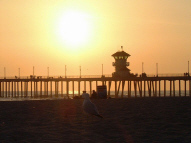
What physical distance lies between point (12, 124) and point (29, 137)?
6.18 metres

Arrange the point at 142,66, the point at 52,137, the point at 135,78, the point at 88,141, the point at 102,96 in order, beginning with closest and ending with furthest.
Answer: the point at 88,141 → the point at 52,137 → the point at 102,96 → the point at 135,78 → the point at 142,66

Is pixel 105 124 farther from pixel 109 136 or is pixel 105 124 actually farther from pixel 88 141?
pixel 88 141

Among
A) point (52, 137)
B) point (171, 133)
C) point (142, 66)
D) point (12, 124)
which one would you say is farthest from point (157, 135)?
point (142, 66)

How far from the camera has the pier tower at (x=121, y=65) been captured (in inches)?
4107

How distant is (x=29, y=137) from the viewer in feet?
62.9

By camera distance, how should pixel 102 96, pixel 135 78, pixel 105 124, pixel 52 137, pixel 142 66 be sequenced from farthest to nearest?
pixel 142 66, pixel 135 78, pixel 102 96, pixel 105 124, pixel 52 137

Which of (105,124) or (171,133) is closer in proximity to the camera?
(171,133)

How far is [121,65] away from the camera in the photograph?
105m

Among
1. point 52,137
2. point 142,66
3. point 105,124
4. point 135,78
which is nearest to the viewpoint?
point 52,137

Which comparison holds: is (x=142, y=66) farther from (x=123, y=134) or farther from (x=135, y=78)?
(x=123, y=134)

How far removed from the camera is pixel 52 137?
62.3 ft

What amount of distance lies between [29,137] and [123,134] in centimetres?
420

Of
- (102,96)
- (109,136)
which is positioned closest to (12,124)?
(109,136)

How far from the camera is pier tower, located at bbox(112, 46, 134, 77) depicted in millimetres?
104312
